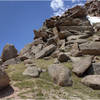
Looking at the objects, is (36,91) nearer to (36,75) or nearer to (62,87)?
(62,87)

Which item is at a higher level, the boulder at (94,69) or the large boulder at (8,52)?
the large boulder at (8,52)

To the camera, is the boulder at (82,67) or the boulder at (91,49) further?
the boulder at (91,49)

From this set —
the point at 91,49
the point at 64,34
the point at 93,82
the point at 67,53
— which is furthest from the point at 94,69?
the point at 64,34

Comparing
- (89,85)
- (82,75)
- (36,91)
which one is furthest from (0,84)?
(82,75)

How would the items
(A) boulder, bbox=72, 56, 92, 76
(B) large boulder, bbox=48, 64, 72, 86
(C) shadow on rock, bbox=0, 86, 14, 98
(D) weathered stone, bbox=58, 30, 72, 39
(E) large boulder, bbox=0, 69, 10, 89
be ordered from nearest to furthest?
(C) shadow on rock, bbox=0, 86, 14, 98 → (E) large boulder, bbox=0, 69, 10, 89 → (B) large boulder, bbox=48, 64, 72, 86 → (A) boulder, bbox=72, 56, 92, 76 → (D) weathered stone, bbox=58, 30, 72, 39

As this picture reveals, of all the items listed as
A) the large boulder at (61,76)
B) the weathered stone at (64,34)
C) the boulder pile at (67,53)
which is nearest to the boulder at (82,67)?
the boulder pile at (67,53)

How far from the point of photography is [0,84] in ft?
23.6

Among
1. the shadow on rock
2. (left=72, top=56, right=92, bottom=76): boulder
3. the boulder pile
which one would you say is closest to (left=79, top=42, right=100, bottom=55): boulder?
the boulder pile

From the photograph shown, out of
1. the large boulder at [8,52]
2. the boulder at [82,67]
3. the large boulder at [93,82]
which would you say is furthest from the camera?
the large boulder at [8,52]

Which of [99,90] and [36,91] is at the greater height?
[36,91]

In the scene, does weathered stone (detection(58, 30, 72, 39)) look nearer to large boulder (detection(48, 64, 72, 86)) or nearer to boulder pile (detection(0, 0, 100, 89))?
boulder pile (detection(0, 0, 100, 89))

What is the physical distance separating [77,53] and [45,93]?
8.86 m

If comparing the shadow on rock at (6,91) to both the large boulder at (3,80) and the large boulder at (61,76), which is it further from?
the large boulder at (61,76)

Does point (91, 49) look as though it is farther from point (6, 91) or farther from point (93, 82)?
point (6, 91)
